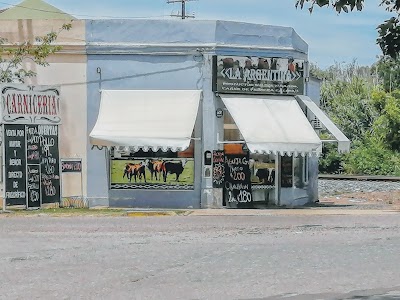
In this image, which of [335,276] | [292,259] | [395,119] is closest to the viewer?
[335,276]

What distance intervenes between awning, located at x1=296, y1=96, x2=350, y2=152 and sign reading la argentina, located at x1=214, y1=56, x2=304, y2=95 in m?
0.39

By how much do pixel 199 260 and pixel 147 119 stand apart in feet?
40.5

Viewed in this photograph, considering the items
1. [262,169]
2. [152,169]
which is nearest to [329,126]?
[262,169]

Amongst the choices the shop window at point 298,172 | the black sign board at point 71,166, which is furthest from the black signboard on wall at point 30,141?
the shop window at point 298,172

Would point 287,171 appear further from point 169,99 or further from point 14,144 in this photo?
point 14,144

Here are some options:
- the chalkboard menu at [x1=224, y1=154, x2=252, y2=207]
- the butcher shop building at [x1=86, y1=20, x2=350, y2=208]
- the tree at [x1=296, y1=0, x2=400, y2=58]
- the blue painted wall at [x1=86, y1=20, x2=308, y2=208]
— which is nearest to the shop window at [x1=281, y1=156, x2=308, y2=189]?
the butcher shop building at [x1=86, y1=20, x2=350, y2=208]

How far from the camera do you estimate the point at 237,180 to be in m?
26.6

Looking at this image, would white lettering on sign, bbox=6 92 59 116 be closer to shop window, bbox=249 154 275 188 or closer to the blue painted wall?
the blue painted wall

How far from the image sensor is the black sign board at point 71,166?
85.6 feet

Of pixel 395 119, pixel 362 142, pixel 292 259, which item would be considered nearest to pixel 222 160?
pixel 292 259

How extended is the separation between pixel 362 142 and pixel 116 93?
38286mm

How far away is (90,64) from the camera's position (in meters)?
26.3

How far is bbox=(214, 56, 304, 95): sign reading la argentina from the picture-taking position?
2616cm

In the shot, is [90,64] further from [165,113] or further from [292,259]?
[292,259]
